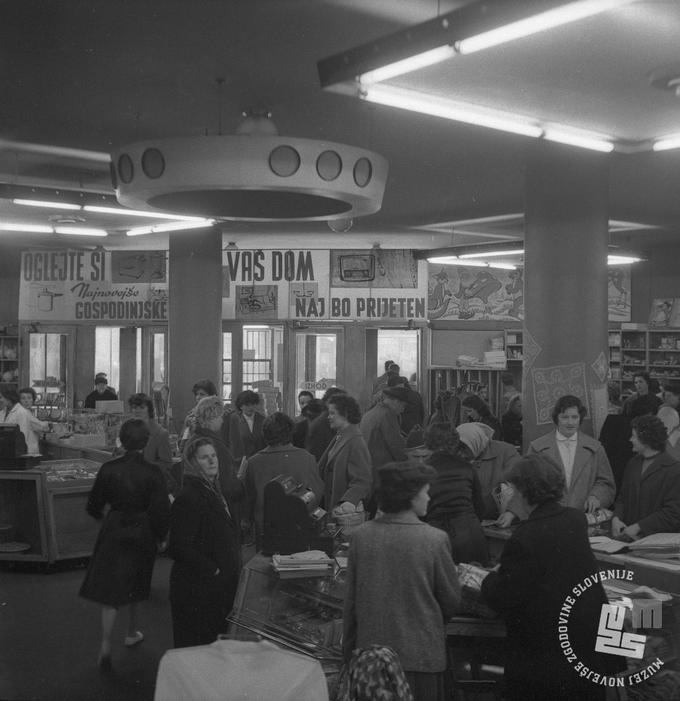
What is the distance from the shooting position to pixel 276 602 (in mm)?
4766

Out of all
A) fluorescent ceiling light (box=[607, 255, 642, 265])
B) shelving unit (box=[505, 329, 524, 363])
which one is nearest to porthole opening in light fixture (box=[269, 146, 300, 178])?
fluorescent ceiling light (box=[607, 255, 642, 265])

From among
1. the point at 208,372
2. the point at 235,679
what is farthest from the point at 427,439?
the point at 208,372

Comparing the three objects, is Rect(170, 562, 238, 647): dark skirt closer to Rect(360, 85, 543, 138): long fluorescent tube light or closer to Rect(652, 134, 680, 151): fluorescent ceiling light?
Rect(360, 85, 543, 138): long fluorescent tube light

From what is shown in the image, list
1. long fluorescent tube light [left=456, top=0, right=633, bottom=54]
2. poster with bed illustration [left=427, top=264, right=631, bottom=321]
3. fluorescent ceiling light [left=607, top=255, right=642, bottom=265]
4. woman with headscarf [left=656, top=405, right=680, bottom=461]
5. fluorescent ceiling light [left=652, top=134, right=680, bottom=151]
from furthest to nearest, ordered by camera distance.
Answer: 1. poster with bed illustration [left=427, top=264, right=631, bottom=321]
2. fluorescent ceiling light [left=607, top=255, right=642, bottom=265]
3. fluorescent ceiling light [left=652, top=134, right=680, bottom=151]
4. woman with headscarf [left=656, top=405, right=680, bottom=461]
5. long fluorescent tube light [left=456, top=0, right=633, bottom=54]

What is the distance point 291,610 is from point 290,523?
1.74 ft

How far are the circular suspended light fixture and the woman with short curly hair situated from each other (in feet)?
7.65

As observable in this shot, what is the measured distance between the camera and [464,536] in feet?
16.4

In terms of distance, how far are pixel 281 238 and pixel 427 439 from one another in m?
10.8

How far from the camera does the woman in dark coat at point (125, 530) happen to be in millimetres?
6176

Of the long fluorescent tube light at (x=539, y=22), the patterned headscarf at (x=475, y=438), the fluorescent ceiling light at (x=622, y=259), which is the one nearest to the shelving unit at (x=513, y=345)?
the fluorescent ceiling light at (x=622, y=259)

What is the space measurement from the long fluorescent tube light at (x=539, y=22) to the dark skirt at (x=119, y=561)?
372 cm

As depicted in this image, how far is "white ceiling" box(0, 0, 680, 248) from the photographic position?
5.35 metres

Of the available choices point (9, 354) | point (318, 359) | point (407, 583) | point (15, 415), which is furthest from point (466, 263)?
point (407, 583)
